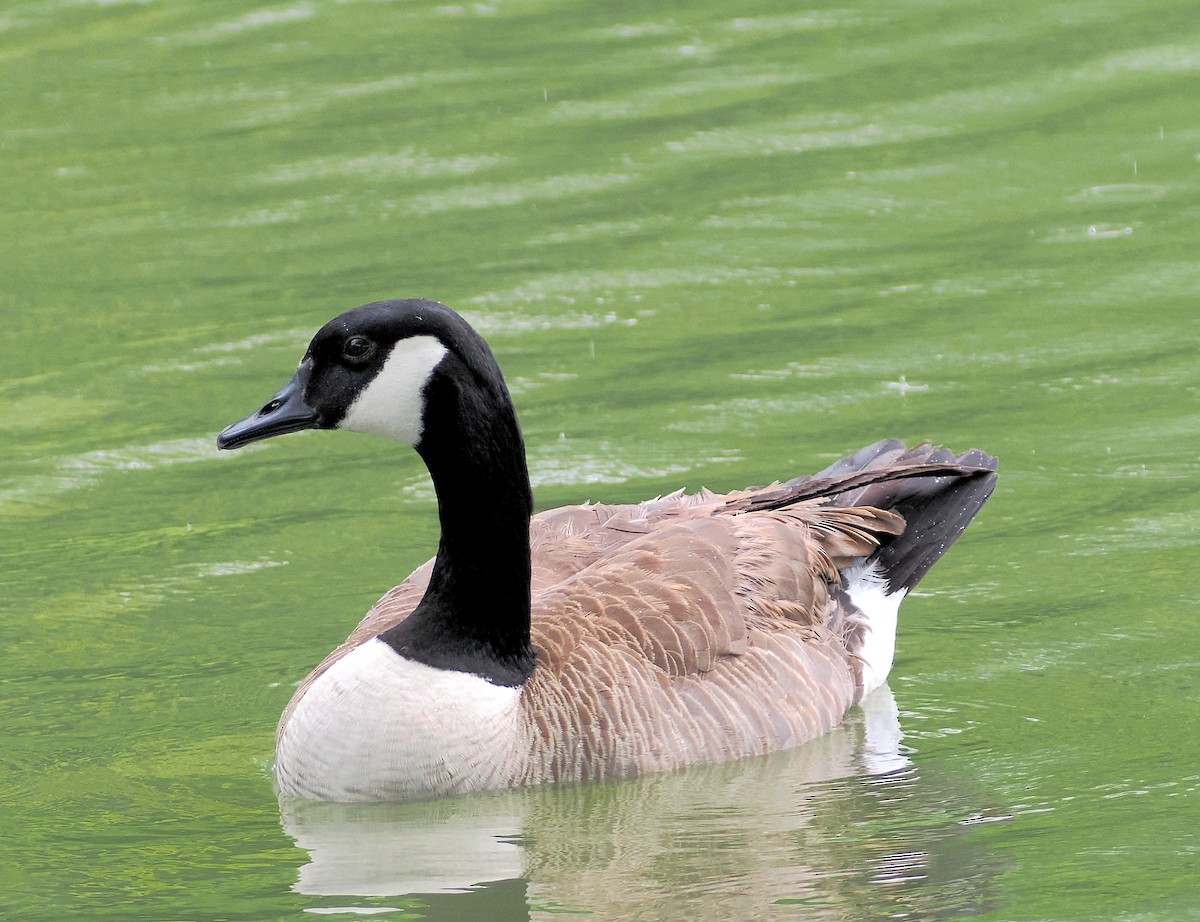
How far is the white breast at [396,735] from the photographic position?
8117mm

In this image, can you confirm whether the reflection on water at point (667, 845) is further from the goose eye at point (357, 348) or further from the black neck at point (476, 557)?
the goose eye at point (357, 348)

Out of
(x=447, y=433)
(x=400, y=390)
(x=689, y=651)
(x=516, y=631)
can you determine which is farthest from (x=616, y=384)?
(x=400, y=390)

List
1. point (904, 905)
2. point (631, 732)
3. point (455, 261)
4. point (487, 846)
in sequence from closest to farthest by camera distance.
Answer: point (904, 905) < point (487, 846) < point (631, 732) < point (455, 261)

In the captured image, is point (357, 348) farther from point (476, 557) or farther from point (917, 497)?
point (917, 497)

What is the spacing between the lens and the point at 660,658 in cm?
858

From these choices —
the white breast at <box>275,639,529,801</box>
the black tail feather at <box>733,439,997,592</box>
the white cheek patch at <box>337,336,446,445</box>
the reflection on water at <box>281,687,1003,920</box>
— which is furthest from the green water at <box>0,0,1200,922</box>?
the white cheek patch at <box>337,336,446,445</box>

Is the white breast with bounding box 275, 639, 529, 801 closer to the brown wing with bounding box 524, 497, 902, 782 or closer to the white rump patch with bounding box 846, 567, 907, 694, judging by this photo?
the brown wing with bounding box 524, 497, 902, 782

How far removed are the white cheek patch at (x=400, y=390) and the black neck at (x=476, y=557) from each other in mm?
78

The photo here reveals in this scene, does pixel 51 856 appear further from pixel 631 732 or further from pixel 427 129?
pixel 427 129

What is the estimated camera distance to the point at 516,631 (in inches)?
332

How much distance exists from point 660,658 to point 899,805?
1.12 m

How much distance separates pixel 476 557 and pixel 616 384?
441 centimetres

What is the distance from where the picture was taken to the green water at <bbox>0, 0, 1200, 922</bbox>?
7.75m

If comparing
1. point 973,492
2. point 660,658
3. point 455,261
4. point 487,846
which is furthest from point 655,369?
point 487,846
